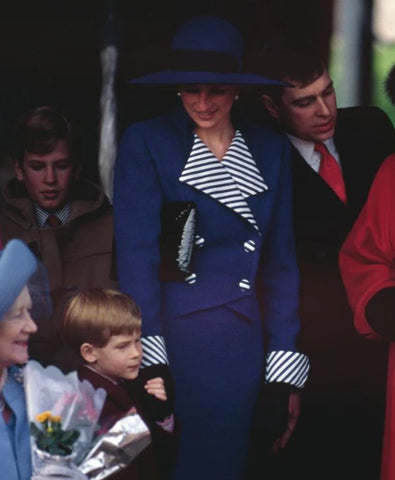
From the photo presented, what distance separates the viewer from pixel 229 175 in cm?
361

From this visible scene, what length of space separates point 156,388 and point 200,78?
868 millimetres

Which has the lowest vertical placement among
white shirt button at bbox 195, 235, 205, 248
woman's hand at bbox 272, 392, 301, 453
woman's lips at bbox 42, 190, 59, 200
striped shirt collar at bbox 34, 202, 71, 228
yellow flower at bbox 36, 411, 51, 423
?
woman's hand at bbox 272, 392, 301, 453

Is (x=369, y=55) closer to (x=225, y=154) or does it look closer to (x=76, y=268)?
(x=225, y=154)

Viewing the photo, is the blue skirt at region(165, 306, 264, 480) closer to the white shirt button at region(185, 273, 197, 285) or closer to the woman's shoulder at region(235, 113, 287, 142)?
the white shirt button at region(185, 273, 197, 285)

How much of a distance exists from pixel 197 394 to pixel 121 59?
1.03 metres

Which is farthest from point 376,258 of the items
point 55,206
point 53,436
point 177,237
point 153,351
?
point 53,436

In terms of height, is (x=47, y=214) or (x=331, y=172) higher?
(x=331, y=172)

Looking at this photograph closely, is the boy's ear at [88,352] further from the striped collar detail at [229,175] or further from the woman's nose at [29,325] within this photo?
the striped collar detail at [229,175]

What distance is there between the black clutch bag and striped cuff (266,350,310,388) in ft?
1.20

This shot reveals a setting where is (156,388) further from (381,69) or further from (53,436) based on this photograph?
(381,69)

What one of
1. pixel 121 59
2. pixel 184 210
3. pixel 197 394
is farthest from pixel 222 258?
pixel 121 59

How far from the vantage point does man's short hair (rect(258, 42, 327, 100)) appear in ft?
12.3

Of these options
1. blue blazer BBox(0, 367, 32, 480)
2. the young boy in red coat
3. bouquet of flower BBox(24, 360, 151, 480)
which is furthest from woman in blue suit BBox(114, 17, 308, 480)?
blue blazer BBox(0, 367, 32, 480)

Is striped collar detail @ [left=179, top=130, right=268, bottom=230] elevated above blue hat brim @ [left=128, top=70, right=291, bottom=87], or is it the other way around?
blue hat brim @ [left=128, top=70, right=291, bottom=87]
